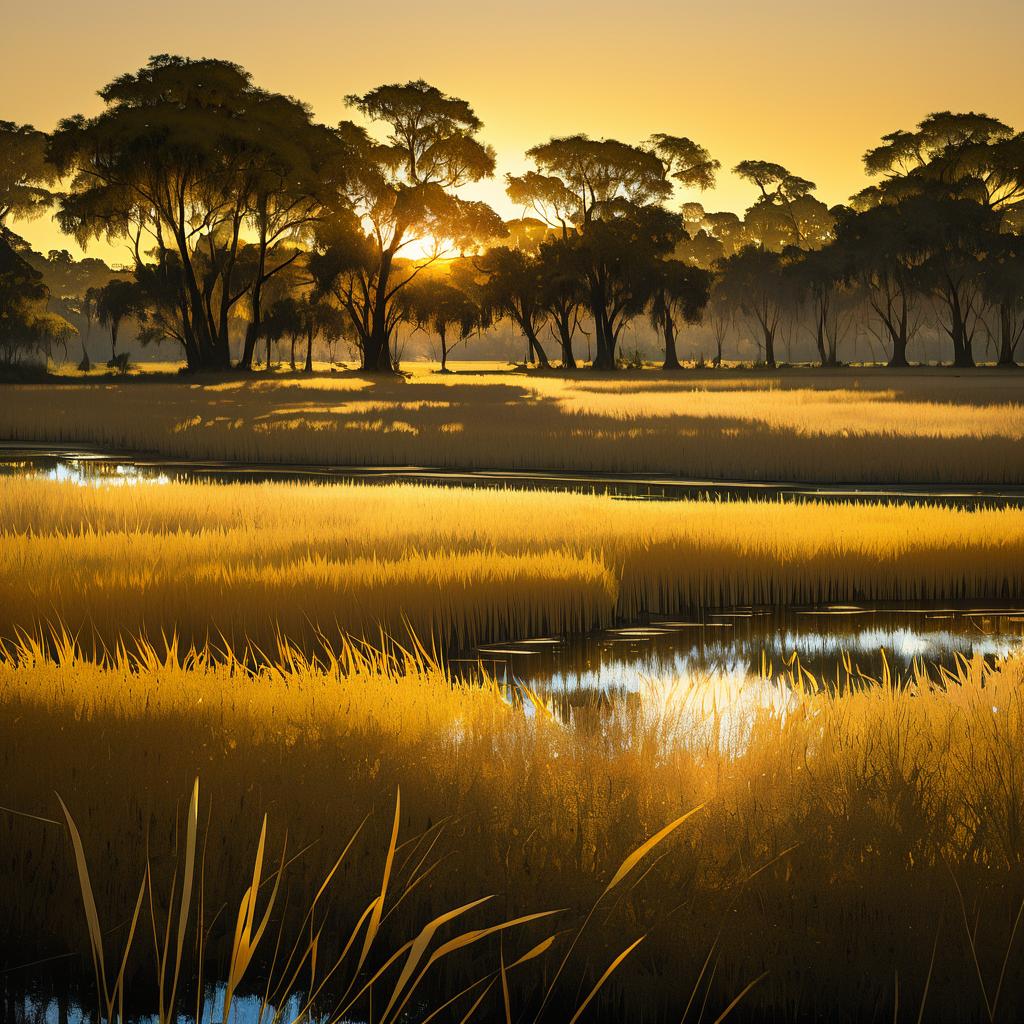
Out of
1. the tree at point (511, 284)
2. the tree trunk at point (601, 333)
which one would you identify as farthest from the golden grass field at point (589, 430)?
the tree at point (511, 284)

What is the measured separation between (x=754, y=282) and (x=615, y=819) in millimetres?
92208

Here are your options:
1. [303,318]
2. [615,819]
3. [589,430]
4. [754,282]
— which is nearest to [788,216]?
[754,282]

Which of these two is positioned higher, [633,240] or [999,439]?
[633,240]

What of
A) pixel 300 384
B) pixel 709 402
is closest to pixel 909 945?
pixel 709 402

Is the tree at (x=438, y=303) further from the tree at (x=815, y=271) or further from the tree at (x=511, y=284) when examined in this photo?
the tree at (x=815, y=271)

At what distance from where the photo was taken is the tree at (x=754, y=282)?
93312 mm

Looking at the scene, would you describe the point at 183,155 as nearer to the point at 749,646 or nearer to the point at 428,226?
the point at 428,226

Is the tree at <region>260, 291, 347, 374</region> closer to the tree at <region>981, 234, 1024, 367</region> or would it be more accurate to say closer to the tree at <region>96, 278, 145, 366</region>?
the tree at <region>96, 278, 145, 366</region>

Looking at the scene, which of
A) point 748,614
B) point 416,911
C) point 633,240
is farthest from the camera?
point 633,240

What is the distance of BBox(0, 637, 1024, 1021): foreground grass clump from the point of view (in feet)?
15.4

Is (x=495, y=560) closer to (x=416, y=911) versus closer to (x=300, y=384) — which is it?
(x=416, y=911)

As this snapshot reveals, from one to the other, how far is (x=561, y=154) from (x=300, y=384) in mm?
29749

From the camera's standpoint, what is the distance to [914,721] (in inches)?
266

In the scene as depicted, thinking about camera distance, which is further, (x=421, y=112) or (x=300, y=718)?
(x=421, y=112)
